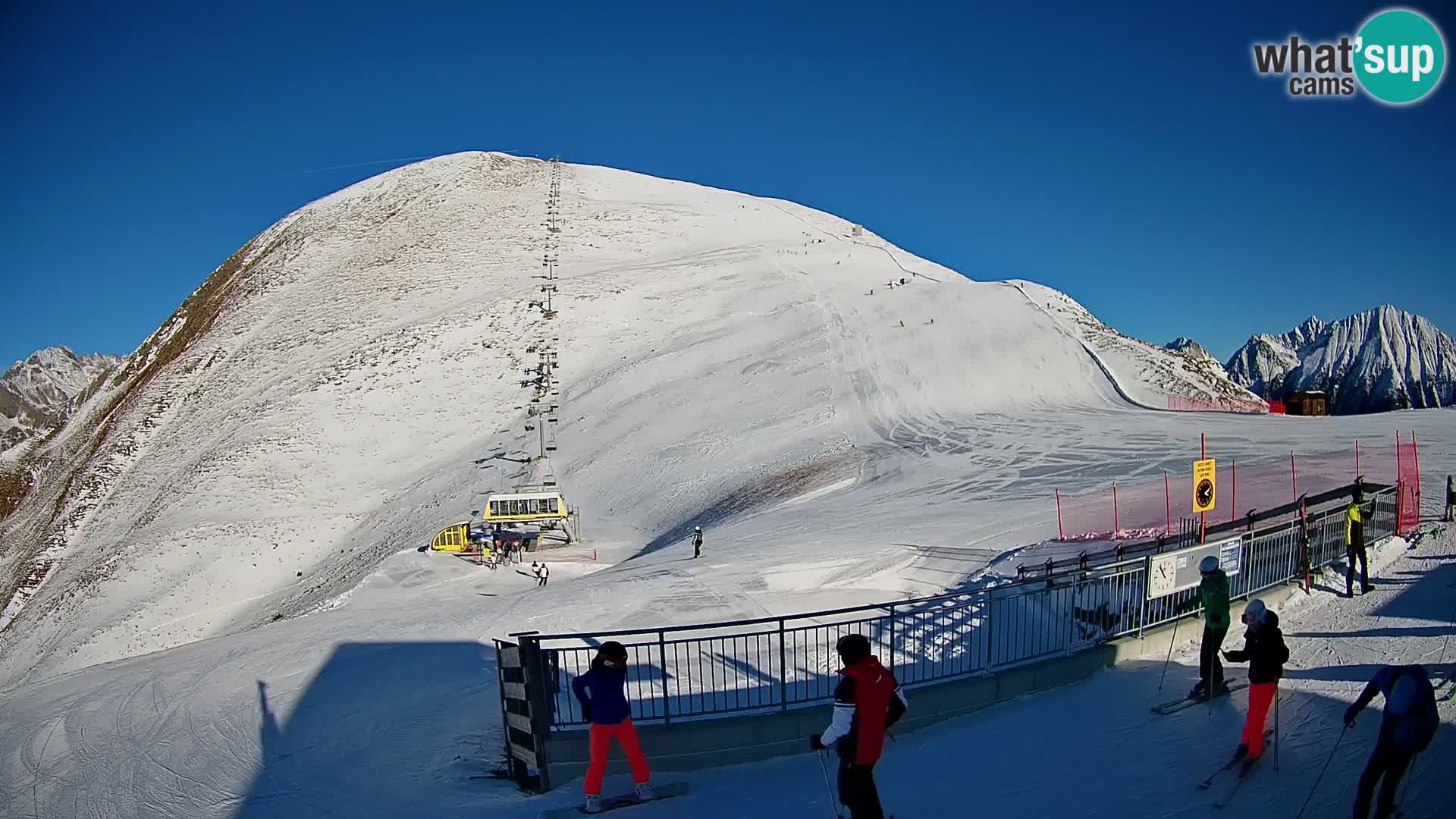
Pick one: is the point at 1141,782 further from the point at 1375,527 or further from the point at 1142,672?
the point at 1375,527

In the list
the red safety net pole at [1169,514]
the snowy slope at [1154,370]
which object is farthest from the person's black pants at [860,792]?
the snowy slope at [1154,370]

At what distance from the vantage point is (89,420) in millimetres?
62031

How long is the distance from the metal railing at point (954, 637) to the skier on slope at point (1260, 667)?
8.27 feet

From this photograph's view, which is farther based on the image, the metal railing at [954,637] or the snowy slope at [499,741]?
the metal railing at [954,637]

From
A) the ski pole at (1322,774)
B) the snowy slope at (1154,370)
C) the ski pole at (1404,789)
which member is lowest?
the ski pole at (1322,774)

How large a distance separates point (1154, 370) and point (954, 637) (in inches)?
1578

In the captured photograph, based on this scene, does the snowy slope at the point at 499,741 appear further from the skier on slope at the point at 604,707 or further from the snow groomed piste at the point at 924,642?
the skier on slope at the point at 604,707

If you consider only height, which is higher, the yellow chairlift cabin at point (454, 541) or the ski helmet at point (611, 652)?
the ski helmet at point (611, 652)

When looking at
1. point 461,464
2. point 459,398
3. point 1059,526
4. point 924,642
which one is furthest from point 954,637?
point 459,398

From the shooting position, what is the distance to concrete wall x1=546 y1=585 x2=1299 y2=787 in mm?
8445

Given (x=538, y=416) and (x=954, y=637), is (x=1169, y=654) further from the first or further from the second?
(x=538, y=416)

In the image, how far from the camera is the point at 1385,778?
539 centimetres

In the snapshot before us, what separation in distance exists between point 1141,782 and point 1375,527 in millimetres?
10190

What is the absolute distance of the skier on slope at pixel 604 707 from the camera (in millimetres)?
7047
